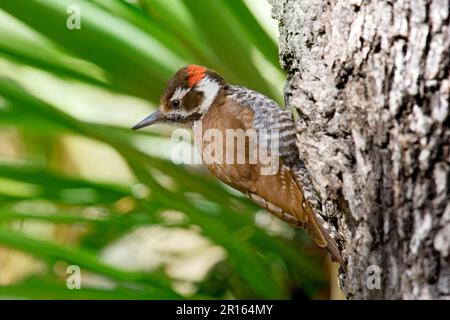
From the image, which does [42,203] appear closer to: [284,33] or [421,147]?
[284,33]

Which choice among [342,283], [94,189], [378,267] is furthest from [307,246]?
[378,267]

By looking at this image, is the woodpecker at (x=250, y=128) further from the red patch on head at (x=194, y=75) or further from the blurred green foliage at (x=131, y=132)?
the blurred green foliage at (x=131, y=132)

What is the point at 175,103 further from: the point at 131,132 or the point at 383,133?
the point at 383,133

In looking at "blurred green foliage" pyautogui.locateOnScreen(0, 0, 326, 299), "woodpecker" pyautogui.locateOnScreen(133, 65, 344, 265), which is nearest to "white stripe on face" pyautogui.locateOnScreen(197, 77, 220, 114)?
"woodpecker" pyautogui.locateOnScreen(133, 65, 344, 265)

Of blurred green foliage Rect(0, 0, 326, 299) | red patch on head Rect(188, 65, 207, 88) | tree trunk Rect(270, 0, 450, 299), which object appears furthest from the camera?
blurred green foliage Rect(0, 0, 326, 299)

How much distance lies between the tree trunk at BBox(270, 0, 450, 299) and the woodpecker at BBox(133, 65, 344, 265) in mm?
366

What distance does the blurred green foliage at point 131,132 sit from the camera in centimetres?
225

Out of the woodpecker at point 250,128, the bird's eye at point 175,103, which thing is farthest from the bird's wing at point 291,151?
the bird's eye at point 175,103

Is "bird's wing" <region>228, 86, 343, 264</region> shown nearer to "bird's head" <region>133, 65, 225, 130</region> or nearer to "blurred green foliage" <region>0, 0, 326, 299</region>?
"bird's head" <region>133, 65, 225, 130</region>

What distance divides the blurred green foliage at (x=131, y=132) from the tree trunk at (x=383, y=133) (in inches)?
35.2

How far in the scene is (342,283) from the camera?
158 centimetres

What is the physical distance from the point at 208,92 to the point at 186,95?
0.20 feet

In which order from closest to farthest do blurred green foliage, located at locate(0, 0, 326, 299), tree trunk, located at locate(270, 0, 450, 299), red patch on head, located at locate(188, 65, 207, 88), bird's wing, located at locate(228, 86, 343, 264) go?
1. tree trunk, located at locate(270, 0, 450, 299)
2. bird's wing, located at locate(228, 86, 343, 264)
3. red patch on head, located at locate(188, 65, 207, 88)
4. blurred green foliage, located at locate(0, 0, 326, 299)

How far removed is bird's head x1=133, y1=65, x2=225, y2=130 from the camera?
201 cm
